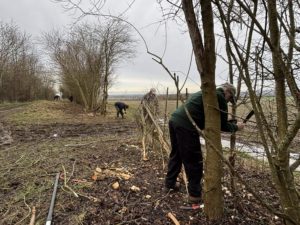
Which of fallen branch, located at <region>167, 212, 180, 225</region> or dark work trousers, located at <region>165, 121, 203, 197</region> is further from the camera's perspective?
dark work trousers, located at <region>165, 121, 203, 197</region>

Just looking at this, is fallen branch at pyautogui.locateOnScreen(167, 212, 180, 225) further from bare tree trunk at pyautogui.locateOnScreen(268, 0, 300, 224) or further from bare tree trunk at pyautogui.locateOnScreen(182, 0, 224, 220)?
bare tree trunk at pyautogui.locateOnScreen(268, 0, 300, 224)

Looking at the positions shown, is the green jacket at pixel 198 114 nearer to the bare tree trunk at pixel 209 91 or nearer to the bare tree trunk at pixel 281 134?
the bare tree trunk at pixel 209 91

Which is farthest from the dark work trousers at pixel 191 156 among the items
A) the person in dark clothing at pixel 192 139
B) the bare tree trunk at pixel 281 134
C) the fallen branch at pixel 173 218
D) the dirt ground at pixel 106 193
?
the bare tree trunk at pixel 281 134

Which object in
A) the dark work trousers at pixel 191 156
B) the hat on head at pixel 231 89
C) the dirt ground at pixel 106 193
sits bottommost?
the dirt ground at pixel 106 193

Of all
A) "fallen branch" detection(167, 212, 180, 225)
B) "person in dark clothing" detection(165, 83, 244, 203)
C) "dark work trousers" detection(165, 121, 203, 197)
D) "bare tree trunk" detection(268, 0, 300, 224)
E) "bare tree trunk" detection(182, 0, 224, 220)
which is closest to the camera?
"bare tree trunk" detection(268, 0, 300, 224)

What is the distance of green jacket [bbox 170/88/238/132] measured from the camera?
144 inches

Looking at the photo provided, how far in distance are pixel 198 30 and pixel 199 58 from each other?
258 mm

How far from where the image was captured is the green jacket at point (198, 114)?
365cm

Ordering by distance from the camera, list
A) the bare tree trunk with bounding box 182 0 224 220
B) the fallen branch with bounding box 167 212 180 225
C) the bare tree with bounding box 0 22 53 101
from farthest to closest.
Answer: the bare tree with bounding box 0 22 53 101 → the fallen branch with bounding box 167 212 180 225 → the bare tree trunk with bounding box 182 0 224 220

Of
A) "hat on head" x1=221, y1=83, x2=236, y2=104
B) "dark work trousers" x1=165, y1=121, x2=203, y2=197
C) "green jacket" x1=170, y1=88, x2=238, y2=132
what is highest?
"hat on head" x1=221, y1=83, x2=236, y2=104

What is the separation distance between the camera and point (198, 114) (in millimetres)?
4012

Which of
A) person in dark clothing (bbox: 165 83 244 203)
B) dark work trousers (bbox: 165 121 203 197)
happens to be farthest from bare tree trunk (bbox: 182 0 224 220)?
dark work trousers (bbox: 165 121 203 197)

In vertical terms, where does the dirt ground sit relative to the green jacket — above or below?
below

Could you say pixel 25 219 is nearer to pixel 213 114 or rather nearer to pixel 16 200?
pixel 16 200
